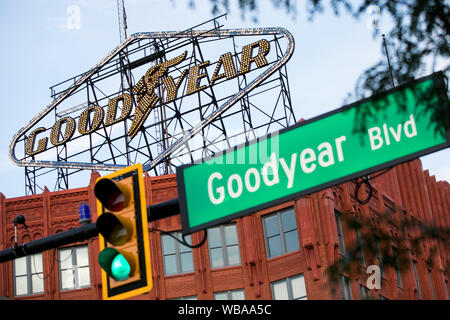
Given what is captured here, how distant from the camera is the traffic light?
27.7ft

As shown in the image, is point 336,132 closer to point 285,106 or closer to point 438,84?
point 438,84

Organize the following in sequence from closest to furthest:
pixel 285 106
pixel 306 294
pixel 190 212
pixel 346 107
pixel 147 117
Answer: pixel 346 107 → pixel 190 212 → pixel 306 294 → pixel 285 106 → pixel 147 117

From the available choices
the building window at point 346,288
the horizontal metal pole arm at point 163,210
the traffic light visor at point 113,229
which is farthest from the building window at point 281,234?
the traffic light visor at point 113,229

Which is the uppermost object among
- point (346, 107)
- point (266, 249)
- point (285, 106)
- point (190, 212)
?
→ point (285, 106)

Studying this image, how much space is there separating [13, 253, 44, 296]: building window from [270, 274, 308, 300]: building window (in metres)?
11.9

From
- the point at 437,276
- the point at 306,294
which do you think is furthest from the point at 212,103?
the point at 437,276

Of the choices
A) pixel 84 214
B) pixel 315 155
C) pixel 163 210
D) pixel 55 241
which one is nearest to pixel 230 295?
pixel 84 214

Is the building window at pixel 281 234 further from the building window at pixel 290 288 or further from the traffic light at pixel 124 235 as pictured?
the traffic light at pixel 124 235

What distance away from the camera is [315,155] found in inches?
333

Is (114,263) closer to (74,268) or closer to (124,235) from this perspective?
(124,235)

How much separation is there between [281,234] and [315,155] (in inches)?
1318

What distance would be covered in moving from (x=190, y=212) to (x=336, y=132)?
1684mm

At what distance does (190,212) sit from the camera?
8859 millimetres

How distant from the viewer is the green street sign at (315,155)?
7859mm
